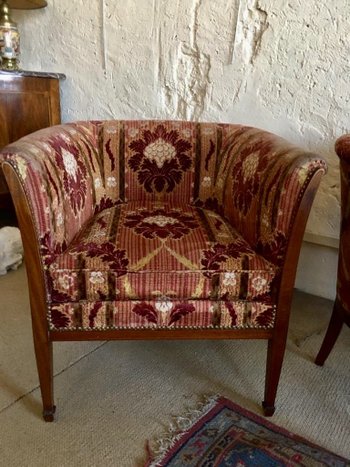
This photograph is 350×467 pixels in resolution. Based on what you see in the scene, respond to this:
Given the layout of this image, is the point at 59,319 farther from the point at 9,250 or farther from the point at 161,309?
the point at 9,250

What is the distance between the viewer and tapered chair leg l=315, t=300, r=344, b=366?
1.15m

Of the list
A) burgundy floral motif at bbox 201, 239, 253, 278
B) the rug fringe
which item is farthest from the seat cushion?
the rug fringe

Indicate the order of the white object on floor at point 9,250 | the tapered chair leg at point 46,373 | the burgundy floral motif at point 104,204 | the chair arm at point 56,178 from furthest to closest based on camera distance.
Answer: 1. the white object on floor at point 9,250
2. the burgundy floral motif at point 104,204
3. the tapered chair leg at point 46,373
4. the chair arm at point 56,178

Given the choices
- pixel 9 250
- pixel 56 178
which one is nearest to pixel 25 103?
pixel 9 250

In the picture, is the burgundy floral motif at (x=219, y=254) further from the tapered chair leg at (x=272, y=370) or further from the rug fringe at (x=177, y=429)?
the rug fringe at (x=177, y=429)

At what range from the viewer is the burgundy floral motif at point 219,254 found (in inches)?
35.8

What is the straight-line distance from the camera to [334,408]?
109cm

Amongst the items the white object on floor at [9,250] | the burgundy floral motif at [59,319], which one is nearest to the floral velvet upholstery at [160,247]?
the burgundy floral motif at [59,319]

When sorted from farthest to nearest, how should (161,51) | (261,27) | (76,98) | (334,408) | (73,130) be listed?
(76,98) < (161,51) < (261,27) < (73,130) < (334,408)

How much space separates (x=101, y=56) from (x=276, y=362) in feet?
5.22

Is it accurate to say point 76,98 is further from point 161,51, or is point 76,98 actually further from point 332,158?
point 332,158

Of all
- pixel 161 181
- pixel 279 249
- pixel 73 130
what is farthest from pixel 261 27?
pixel 279 249

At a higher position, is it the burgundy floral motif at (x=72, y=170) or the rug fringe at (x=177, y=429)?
the burgundy floral motif at (x=72, y=170)

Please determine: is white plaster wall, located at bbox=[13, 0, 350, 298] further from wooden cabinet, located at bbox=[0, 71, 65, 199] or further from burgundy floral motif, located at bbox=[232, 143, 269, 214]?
burgundy floral motif, located at bbox=[232, 143, 269, 214]
